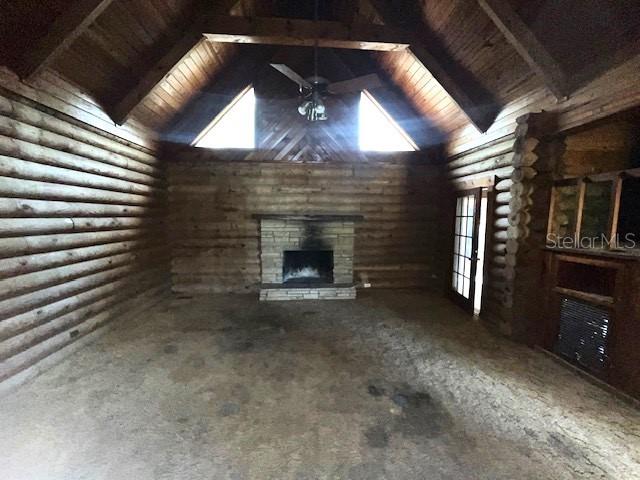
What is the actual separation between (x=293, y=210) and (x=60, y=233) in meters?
3.76

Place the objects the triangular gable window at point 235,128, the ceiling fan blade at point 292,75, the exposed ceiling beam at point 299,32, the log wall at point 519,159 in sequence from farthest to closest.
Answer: the triangular gable window at point 235,128
the ceiling fan blade at point 292,75
the exposed ceiling beam at point 299,32
the log wall at point 519,159

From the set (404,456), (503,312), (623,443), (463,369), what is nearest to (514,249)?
(503,312)

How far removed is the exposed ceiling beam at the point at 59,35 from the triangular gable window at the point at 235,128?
3132 millimetres

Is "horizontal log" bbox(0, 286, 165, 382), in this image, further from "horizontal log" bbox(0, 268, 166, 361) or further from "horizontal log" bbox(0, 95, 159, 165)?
"horizontal log" bbox(0, 95, 159, 165)

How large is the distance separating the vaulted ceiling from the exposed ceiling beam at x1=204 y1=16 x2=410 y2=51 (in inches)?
0.5

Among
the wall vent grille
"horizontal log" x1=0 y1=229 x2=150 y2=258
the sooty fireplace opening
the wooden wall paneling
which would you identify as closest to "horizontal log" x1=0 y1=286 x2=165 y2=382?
"horizontal log" x1=0 y1=229 x2=150 y2=258

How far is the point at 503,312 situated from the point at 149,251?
568 centimetres

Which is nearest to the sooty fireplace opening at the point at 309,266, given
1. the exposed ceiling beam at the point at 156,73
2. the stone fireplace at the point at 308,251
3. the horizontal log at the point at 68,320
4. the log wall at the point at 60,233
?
the stone fireplace at the point at 308,251

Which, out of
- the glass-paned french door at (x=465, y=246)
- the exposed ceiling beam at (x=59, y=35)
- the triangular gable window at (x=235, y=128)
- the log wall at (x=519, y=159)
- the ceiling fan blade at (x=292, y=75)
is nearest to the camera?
the exposed ceiling beam at (x=59, y=35)

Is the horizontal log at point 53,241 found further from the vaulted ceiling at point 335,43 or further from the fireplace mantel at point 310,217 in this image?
the fireplace mantel at point 310,217

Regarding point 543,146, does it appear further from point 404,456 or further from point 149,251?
point 149,251

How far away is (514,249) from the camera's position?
12.9 feet

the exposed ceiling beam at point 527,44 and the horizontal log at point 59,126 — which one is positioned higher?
the exposed ceiling beam at point 527,44

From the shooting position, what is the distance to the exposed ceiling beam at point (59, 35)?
2.79 metres
